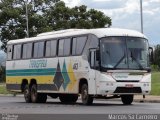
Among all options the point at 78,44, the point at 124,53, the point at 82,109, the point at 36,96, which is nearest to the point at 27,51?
the point at 36,96

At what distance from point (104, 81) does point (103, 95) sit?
92 cm

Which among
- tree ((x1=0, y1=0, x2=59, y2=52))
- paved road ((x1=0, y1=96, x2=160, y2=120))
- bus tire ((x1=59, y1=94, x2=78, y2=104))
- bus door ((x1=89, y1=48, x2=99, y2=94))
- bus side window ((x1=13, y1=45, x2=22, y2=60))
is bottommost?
paved road ((x1=0, y1=96, x2=160, y2=120))

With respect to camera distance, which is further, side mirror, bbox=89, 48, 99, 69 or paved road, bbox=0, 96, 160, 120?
side mirror, bbox=89, 48, 99, 69

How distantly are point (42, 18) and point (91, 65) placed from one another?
4797cm

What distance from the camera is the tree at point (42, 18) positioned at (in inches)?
2916

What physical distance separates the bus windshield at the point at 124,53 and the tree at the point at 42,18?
1792 inches

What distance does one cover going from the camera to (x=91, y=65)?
27266 millimetres

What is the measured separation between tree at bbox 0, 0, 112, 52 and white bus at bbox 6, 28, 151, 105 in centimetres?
4048

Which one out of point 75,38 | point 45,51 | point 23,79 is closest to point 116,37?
point 75,38

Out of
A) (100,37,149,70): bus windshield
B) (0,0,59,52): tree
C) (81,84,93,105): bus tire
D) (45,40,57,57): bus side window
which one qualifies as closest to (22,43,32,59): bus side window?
(45,40,57,57): bus side window

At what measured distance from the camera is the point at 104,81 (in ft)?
86.9

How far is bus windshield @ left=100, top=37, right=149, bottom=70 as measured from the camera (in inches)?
1052

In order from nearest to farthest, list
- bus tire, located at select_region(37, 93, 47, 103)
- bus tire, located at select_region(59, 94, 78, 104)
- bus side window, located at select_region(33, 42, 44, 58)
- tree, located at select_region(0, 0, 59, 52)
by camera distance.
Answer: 1. bus side window, located at select_region(33, 42, 44, 58)
2. bus tire, located at select_region(59, 94, 78, 104)
3. bus tire, located at select_region(37, 93, 47, 103)
4. tree, located at select_region(0, 0, 59, 52)

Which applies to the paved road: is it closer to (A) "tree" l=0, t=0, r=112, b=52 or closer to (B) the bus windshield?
(B) the bus windshield
